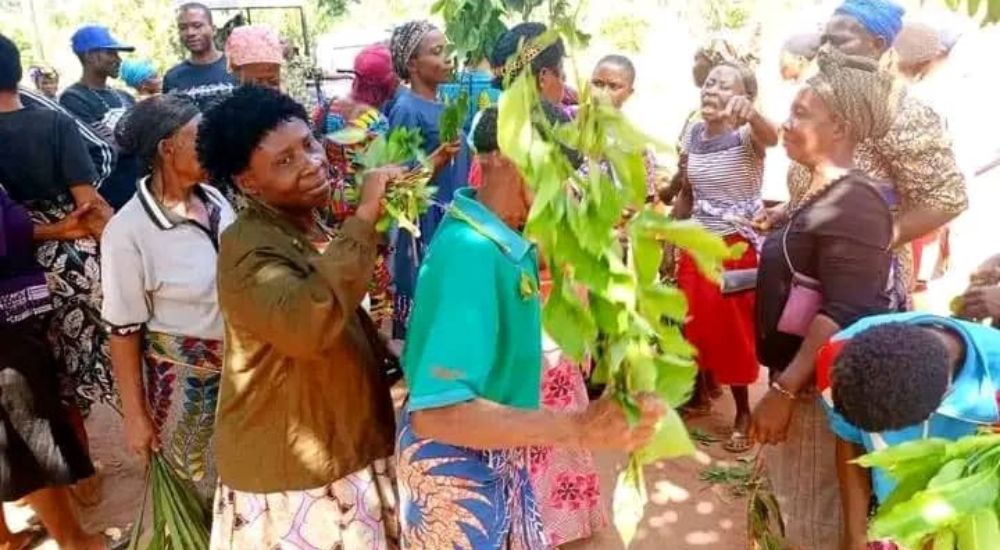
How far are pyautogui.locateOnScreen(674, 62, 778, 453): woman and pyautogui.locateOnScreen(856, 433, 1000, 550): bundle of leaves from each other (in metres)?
2.95

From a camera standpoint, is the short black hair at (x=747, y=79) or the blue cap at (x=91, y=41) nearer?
the short black hair at (x=747, y=79)

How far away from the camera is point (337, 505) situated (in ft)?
6.80

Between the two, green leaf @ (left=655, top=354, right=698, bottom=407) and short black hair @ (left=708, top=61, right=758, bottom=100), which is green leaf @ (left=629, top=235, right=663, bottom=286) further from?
short black hair @ (left=708, top=61, right=758, bottom=100)

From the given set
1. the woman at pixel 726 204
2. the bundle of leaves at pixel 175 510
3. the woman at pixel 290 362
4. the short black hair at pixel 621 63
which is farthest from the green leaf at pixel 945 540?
the short black hair at pixel 621 63

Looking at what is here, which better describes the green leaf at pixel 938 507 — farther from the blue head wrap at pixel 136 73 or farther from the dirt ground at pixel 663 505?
the blue head wrap at pixel 136 73

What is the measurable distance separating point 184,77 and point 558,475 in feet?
11.0

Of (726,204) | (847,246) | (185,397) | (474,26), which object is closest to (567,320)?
(847,246)

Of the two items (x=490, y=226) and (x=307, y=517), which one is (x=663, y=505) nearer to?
(x=307, y=517)

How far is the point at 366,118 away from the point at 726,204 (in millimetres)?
1815

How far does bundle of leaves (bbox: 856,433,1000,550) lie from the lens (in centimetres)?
106

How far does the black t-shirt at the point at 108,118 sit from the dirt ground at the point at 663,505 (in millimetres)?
1343

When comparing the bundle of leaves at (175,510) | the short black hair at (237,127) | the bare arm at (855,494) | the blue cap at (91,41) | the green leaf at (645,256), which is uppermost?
the blue cap at (91,41)

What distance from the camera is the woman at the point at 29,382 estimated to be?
9.82 feet

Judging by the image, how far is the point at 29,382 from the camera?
3.03 metres
